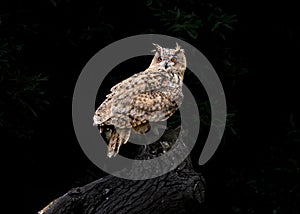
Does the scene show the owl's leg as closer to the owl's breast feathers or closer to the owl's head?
the owl's breast feathers

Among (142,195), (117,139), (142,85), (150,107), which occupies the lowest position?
(142,195)

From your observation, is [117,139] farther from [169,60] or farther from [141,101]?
[169,60]

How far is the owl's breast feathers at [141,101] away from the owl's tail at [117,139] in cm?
6

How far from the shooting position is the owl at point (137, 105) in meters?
3.63

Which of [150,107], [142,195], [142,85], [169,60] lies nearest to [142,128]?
[150,107]

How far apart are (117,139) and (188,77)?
1873 mm

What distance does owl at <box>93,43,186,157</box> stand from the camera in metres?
3.63

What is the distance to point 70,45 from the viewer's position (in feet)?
18.0

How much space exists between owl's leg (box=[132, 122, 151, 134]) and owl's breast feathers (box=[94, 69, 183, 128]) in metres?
0.05

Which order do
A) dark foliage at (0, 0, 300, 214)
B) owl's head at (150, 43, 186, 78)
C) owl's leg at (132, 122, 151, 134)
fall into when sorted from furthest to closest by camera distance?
dark foliage at (0, 0, 300, 214), owl's head at (150, 43, 186, 78), owl's leg at (132, 122, 151, 134)

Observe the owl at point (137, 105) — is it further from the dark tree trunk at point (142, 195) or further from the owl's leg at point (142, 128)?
the dark tree trunk at point (142, 195)

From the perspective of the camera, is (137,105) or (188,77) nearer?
(137,105)

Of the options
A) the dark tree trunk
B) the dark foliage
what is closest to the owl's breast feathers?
the dark tree trunk

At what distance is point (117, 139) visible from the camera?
12.1 ft
